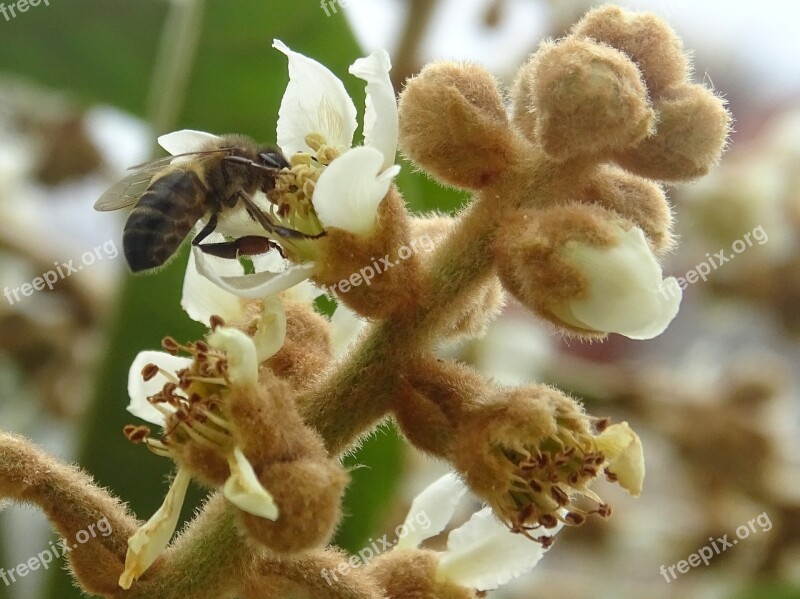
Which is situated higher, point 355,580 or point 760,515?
point 355,580

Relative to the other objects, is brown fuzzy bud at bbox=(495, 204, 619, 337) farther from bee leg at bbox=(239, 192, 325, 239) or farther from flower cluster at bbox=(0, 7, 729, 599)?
bee leg at bbox=(239, 192, 325, 239)

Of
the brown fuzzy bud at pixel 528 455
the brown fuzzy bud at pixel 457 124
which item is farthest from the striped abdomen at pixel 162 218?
the brown fuzzy bud at pixel 528 455

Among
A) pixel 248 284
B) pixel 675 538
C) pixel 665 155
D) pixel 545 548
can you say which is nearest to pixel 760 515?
pixel 675 538

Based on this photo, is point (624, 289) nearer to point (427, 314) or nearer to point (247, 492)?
point (427, 314)

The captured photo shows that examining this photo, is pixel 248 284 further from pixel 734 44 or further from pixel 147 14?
pixel 734 44
